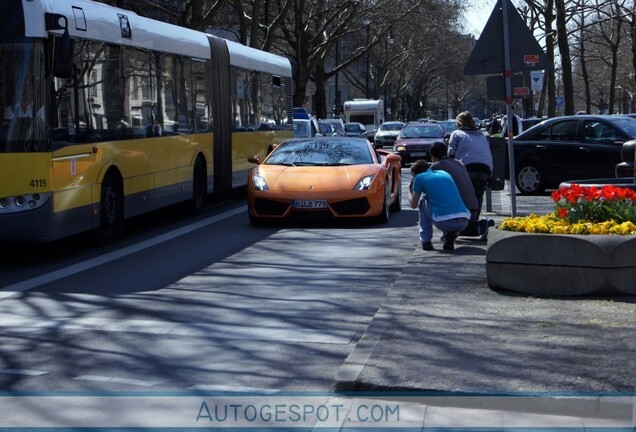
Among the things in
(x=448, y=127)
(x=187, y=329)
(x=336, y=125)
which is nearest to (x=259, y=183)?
(x=187, y=329)

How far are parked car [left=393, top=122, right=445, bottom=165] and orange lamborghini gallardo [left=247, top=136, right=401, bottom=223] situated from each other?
66.2ft

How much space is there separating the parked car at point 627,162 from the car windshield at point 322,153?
12.4 feet

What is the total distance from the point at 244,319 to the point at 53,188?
13.6 ft

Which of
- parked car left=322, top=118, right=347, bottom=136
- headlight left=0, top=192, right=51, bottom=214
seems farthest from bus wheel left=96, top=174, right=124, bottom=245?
parked car left=322, top=118, right=347, bottom=136

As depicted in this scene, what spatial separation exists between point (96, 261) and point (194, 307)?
3805 mm

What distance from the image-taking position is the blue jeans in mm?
13883

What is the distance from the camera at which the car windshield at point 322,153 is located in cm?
1852

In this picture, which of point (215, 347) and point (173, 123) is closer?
point (215, 347)

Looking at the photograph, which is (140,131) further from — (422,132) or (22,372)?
(422,132)

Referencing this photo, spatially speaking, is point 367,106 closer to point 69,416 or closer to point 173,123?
point 173,123

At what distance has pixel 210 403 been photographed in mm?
6906

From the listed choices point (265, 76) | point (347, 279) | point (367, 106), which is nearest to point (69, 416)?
point (347, 279)

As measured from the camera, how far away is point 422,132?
41062 mm

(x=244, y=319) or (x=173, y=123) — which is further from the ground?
(x=173, y=123)
